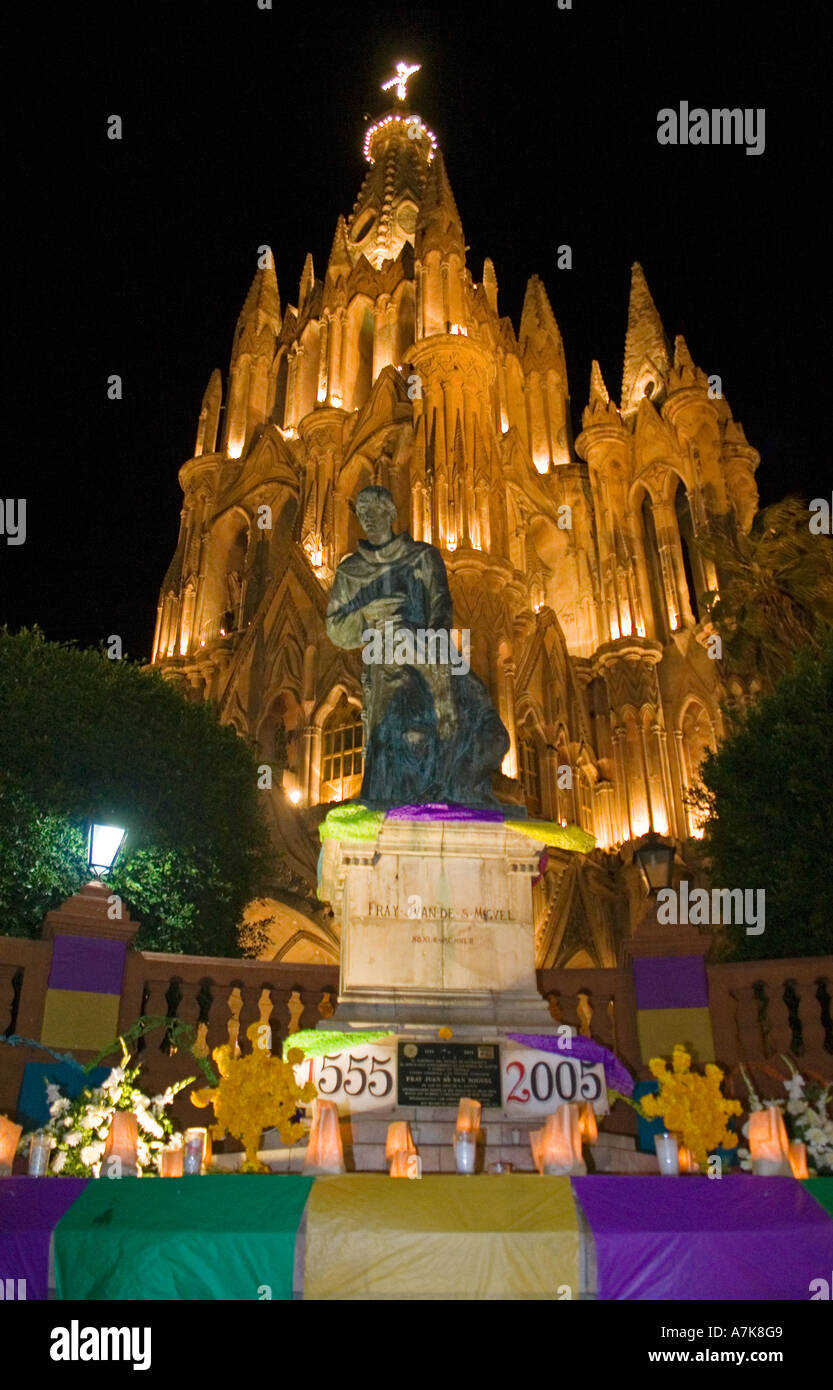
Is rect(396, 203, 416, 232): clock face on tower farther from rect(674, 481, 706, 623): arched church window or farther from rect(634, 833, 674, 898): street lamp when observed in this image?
rect(634, 833, 674, 898): street lamp

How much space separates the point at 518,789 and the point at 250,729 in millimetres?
9354

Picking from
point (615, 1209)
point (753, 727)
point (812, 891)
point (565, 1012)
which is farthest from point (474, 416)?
point (615, 1209)

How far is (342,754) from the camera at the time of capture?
34.3 metres

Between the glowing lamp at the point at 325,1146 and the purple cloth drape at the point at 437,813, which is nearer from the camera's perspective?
the glowing lamp at the point at 325,1146

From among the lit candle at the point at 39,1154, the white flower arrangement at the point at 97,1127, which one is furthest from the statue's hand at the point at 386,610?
the lit candle at the point at 39,1154

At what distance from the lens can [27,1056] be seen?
433 inches

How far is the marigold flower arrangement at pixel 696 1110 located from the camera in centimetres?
746

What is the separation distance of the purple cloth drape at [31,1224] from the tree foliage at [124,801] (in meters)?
9.75

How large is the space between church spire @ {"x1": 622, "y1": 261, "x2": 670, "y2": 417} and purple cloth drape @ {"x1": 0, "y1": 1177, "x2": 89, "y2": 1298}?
145 feet

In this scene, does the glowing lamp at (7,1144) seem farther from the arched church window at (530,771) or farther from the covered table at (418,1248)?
the arched church window at (530,771)

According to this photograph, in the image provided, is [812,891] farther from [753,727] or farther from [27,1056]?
[27,1056]

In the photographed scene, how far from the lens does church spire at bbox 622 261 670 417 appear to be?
47094mm

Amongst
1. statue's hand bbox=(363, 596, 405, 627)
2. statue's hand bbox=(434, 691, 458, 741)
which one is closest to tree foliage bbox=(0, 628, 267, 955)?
statue's hand bbox=(363, 596, 405, 627)

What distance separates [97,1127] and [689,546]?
37.8 m
